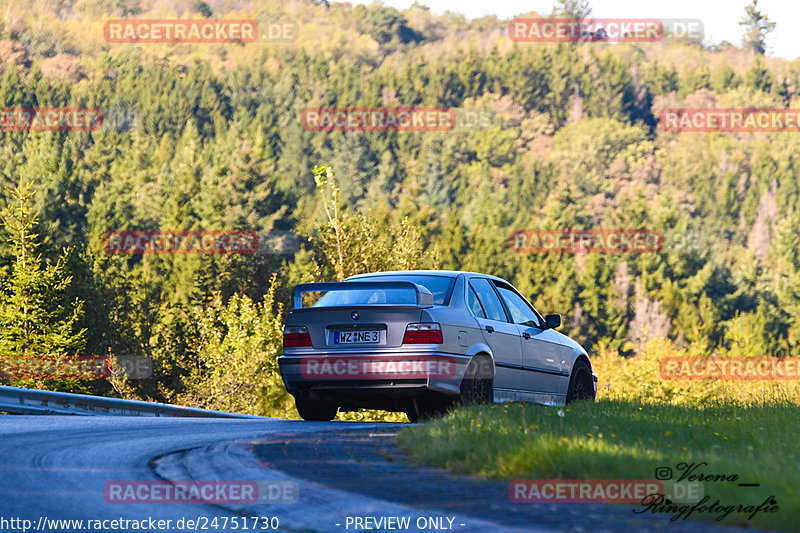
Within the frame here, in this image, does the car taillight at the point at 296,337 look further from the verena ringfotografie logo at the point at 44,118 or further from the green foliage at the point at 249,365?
the verena ringfotografie logo at the point at 44,118

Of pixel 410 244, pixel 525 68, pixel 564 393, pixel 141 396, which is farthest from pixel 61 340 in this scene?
pixel 525 68

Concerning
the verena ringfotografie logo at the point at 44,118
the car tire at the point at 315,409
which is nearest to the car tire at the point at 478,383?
the car tire at the point at 315,409

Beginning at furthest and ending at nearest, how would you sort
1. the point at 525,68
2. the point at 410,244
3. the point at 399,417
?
the point at 525,68, the point at 410,244, the point at 399,417

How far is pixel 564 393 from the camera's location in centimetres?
1281

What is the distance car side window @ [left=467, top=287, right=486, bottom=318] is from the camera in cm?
1129

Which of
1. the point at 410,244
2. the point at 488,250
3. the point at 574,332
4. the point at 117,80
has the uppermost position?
the point at 117,80

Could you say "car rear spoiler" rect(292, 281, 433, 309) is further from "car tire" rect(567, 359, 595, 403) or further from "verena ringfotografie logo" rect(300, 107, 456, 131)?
"verena ringfotografie logo" rect(300, 107, 456, 131)

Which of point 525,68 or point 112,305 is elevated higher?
point 525,68

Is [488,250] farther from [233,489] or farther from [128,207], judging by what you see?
[233,489]

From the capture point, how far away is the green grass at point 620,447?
555cm

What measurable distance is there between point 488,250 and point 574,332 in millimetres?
11335

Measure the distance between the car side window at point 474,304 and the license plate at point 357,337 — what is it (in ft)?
3.78

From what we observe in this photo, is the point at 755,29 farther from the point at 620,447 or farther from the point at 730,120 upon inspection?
the point at 620,447

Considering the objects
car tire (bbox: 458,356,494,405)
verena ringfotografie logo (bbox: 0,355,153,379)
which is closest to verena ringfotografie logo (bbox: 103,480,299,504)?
car tire (bbox: 458,356,494,405)
